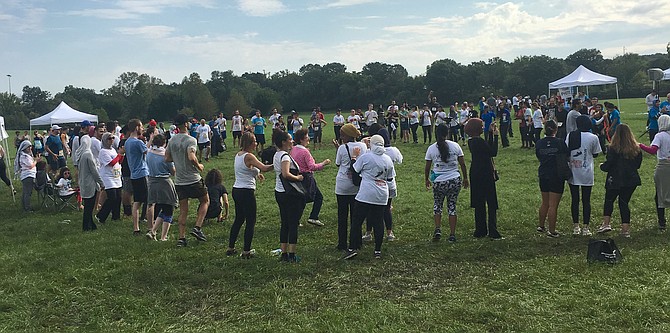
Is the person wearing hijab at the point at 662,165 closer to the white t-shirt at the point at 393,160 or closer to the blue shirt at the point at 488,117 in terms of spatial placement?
the white t-shirt at the point at 393,160

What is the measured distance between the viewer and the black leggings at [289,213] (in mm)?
6664

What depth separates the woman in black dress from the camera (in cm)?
752

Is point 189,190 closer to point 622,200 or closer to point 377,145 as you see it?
point 377,145

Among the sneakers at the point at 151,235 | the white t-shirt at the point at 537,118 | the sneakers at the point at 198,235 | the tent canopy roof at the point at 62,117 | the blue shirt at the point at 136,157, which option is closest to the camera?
the sneakers at the point at 198,235

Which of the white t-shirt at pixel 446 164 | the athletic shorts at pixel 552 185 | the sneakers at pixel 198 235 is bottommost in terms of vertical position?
the sneakers at pixel 198 235

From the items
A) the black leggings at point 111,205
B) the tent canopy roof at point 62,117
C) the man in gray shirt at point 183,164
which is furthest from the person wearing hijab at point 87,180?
the tent canopy roof at point 62,117

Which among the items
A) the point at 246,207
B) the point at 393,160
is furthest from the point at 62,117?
the point at 393,160

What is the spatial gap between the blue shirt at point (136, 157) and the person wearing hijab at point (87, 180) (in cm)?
74

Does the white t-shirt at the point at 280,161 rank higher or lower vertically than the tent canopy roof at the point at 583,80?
lower

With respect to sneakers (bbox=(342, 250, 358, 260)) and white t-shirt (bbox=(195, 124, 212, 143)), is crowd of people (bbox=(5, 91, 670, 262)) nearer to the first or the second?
sneakers (bbox=(342, 250, 358, 260))

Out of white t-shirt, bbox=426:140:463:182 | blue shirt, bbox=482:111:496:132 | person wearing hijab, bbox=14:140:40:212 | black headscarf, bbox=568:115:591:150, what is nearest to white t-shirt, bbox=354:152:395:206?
white t-shirt, bbox=426:140:463:182

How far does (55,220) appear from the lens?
1073cm

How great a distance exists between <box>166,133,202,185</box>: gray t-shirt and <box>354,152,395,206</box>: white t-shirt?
93.1 inches

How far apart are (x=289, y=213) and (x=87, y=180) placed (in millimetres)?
4170
